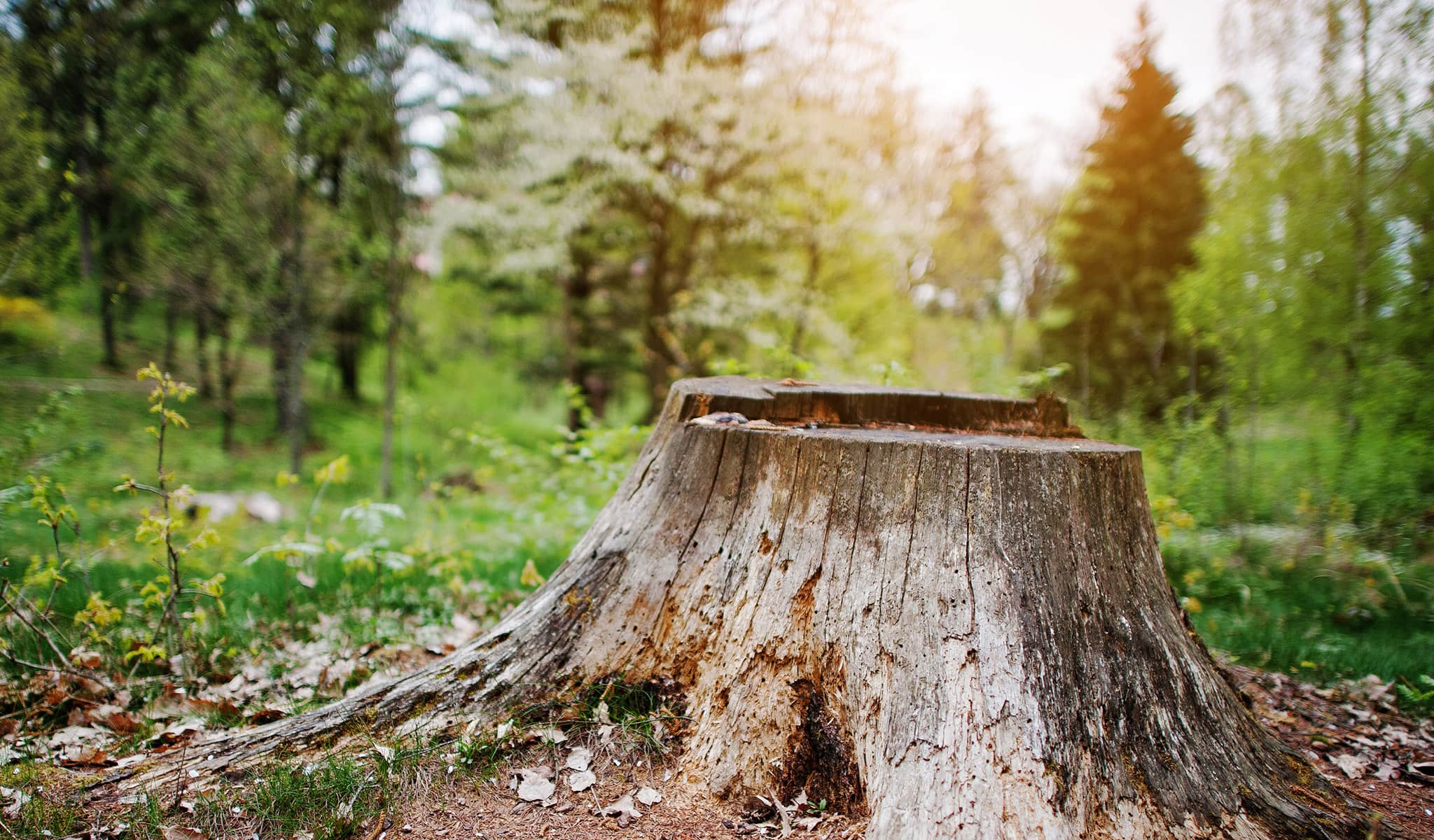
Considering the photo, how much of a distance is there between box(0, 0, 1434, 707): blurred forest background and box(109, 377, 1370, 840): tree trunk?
1421mm

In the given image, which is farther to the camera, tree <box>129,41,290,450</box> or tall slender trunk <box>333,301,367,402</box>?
tall slender trunk <box>333,301,367,402</box>

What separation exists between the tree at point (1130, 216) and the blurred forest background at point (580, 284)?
10cm

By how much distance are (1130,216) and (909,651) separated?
16.0m

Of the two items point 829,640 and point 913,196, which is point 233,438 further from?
point 829,640

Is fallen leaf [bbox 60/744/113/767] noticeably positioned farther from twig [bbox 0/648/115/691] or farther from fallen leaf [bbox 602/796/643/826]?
fallen leaf [bbox 602/796/643/826]

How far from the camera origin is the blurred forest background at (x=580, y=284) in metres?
4.19

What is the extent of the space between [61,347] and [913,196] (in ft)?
36.7

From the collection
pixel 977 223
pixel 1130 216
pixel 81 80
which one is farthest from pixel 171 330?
pixel 977 223

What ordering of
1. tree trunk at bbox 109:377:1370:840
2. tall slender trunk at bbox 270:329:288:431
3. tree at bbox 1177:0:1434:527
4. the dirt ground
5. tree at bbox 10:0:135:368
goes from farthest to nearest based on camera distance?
tall slender trunk at bbox 270:329:288:431
tree at bbox 10:0:135:368
tree at bbox 1177:0:1434:527
the dirt ground
tree trunk at bbox 109:377:1370:840

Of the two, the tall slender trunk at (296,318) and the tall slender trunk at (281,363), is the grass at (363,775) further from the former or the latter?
the tall slender trunk at (281,363)

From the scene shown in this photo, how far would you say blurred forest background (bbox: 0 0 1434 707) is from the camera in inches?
165

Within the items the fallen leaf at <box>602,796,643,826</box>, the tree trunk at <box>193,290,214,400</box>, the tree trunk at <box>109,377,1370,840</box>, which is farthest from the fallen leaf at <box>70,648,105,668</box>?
the tree trunk at <box>193,290,214,400</box>

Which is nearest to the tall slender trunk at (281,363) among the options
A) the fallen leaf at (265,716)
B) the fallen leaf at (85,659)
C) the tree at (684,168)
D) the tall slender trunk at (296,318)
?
the tall slender trunk at (296,318)

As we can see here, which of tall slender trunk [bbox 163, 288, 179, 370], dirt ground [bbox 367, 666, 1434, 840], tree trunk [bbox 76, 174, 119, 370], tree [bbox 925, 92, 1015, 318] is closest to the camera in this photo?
dirt ground [bbox 367, 666, 1434, 840]
